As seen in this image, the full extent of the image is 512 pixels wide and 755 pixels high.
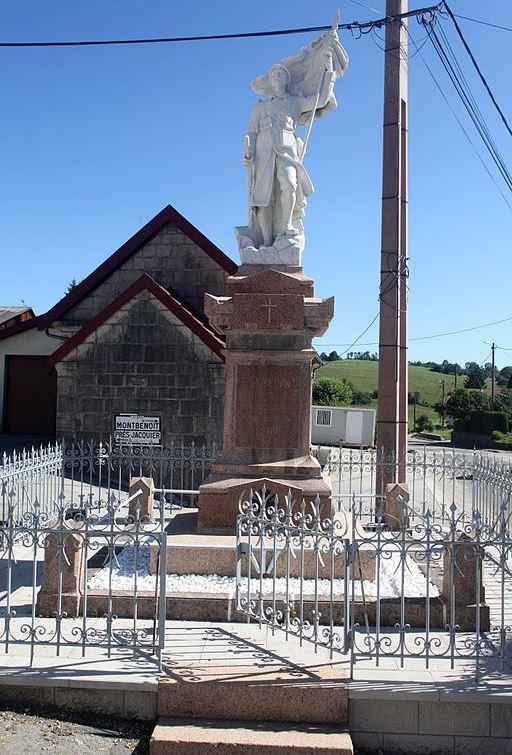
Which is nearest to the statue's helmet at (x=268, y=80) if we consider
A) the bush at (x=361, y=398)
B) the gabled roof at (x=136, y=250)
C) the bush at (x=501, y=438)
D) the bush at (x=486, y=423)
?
the gabled roof at (x=136, y=250)

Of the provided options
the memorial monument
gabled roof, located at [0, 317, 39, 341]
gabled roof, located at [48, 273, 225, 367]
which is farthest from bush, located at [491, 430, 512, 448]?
the memorial monument

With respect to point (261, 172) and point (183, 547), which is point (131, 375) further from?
point (183, 547)

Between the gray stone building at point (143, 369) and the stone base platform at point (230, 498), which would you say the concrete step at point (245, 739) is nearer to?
the stone base platform at point (230, 498)

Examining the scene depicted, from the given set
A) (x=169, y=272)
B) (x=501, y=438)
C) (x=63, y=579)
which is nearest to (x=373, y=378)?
(x=501, y=438)

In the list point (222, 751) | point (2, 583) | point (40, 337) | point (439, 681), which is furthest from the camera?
point (40, 337)

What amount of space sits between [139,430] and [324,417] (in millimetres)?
17836

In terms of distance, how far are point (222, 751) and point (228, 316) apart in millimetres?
4805

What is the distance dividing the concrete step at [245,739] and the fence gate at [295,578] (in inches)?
29.3

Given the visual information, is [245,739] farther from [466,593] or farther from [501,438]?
[501,438]

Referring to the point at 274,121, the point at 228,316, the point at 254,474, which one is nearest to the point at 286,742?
the point at 254,474

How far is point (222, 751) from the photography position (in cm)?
422

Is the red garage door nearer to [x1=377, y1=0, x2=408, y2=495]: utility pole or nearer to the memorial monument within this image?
[x1=377, y1=0, x2=408, y2=495]: utility pole

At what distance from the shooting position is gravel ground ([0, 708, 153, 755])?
4.32m

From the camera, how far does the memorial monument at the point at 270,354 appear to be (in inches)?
301
